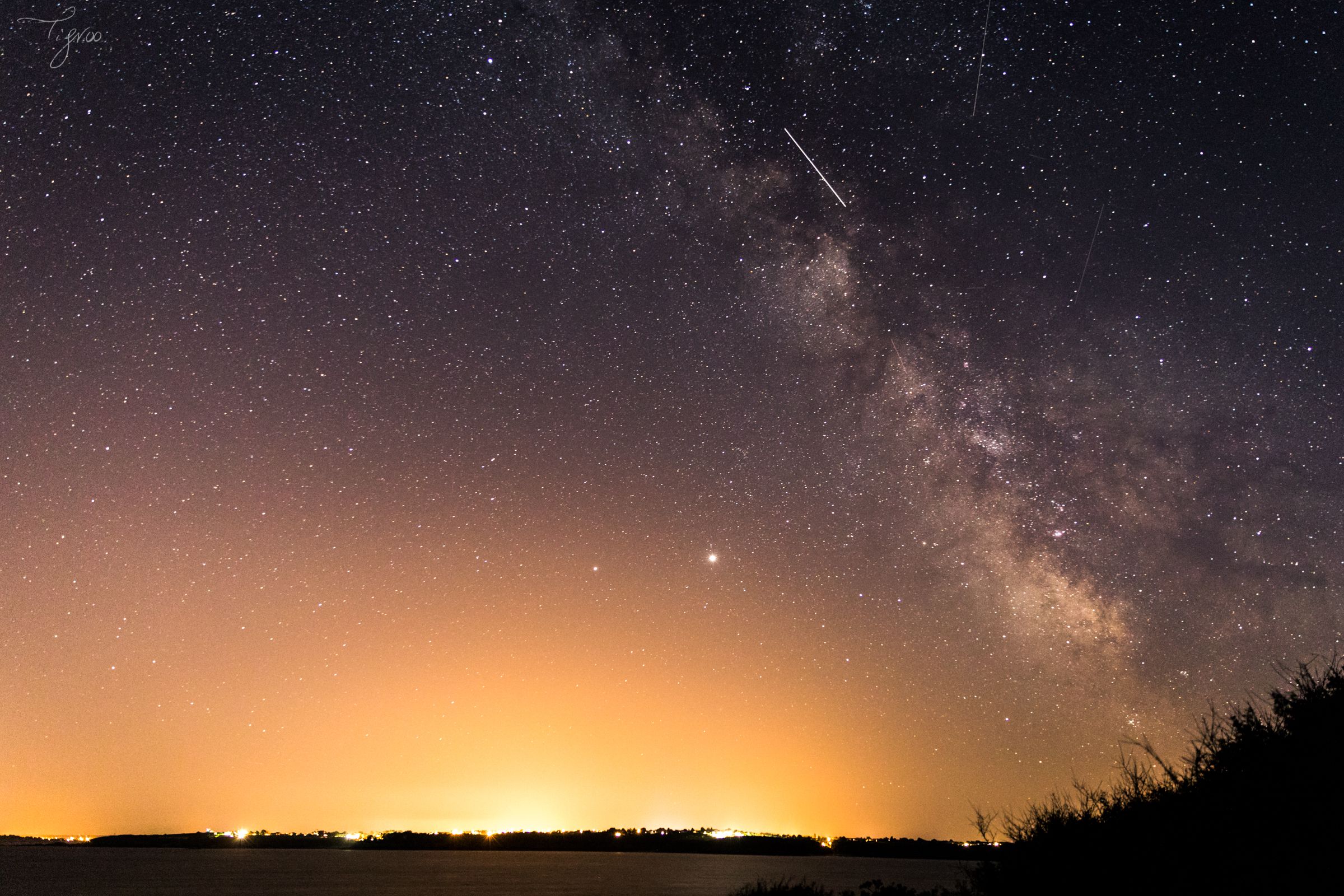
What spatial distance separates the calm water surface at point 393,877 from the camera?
68000 millimetres

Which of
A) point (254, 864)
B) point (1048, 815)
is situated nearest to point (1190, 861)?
point (1048, 815)

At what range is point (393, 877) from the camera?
3551 inches

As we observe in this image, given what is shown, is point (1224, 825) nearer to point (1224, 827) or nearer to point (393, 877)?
point (1224, 827)

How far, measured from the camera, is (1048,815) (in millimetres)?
15039

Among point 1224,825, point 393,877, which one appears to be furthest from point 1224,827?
point 393,877

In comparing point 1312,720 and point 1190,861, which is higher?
point 1312,720

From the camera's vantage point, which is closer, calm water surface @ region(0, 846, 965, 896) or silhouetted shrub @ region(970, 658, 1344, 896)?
silhouetted shrub @ region(970, 658, 1344, 896)

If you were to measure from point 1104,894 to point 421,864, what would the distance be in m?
141

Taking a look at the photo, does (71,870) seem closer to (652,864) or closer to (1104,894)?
(652,864)

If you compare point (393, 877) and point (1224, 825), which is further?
point (393, 877)

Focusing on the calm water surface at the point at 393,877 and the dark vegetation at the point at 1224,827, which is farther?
the calm water surface at the point at 393,877

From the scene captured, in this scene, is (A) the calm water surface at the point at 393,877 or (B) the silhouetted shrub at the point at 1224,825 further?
(A) the calm water surface at the point at 393,877

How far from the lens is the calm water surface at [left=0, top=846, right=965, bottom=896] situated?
68.0 m

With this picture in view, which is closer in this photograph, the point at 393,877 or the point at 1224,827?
the point at 1224,827
